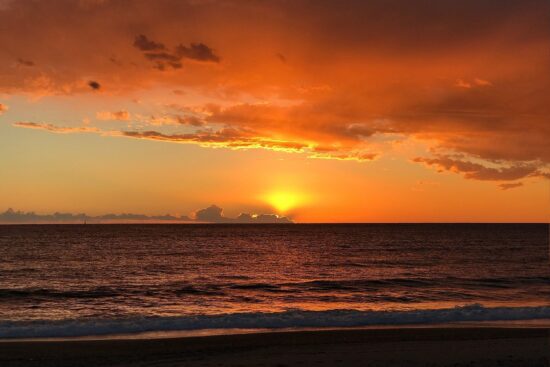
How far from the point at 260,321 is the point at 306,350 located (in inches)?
240

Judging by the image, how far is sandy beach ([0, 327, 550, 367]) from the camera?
48.2 ft

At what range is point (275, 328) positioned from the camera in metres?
21.3

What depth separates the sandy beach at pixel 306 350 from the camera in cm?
1470

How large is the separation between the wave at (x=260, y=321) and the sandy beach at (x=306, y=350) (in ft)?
7.15

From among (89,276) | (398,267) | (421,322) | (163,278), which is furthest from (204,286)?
(398,267)

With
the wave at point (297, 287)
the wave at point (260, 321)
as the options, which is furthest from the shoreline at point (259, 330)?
the wave at point (297, 287)

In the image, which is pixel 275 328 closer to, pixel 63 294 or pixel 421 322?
pixel 421 322

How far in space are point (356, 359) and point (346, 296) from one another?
17.5 m

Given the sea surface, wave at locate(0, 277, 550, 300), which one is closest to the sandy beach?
the sea surface

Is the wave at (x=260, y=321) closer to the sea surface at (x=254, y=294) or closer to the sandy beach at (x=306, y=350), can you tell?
the sea surface at (x=254, y=294)

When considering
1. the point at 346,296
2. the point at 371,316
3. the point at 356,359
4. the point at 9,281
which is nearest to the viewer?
the point at 356,359

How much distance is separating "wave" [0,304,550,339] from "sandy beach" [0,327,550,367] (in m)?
2.18

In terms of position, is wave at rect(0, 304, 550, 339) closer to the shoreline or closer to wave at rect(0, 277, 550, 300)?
the shoreline

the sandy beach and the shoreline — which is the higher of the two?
the sandy beach
